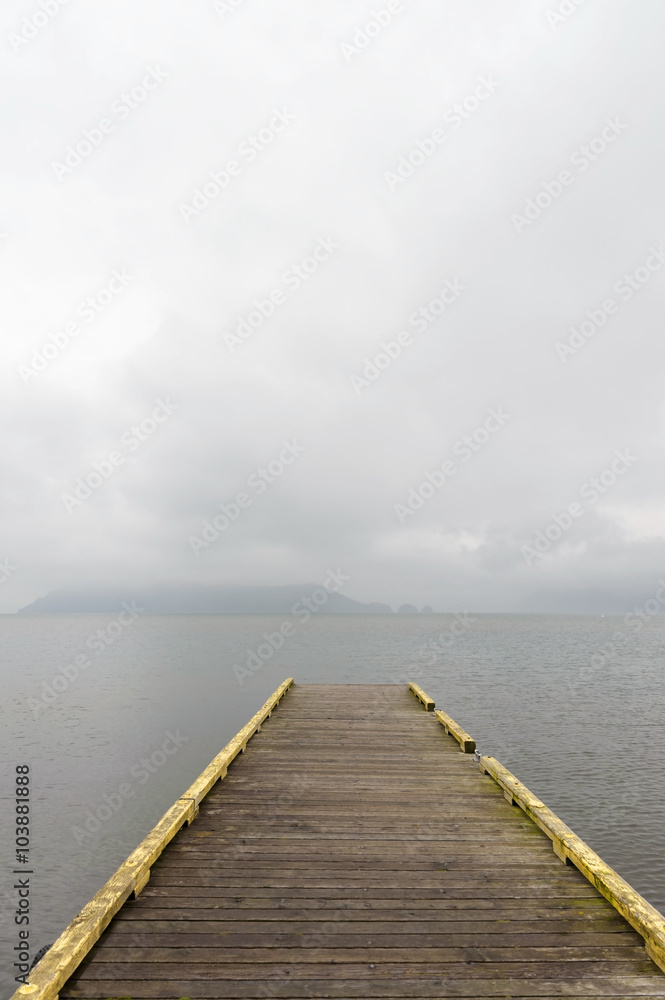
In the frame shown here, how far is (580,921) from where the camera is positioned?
4.65m

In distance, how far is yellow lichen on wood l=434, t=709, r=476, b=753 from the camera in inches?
394

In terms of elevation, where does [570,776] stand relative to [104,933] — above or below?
above

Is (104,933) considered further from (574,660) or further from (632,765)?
(574,660)

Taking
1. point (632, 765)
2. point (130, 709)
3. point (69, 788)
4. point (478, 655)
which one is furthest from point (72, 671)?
point (632, 765)

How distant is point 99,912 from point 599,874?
4.61 m

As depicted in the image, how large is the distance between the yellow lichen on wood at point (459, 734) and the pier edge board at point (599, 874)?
173 centimetres

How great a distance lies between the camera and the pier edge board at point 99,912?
3.71m

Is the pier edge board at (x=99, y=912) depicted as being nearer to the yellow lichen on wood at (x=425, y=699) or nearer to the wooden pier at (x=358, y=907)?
the wooden pier at (x=358, y=907)

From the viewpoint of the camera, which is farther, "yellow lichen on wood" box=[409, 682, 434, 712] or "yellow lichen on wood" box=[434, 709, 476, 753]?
"yellow lichen on wood" box=[409, 682, 434, 712]

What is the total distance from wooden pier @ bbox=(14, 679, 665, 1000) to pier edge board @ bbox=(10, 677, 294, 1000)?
0.02 meters

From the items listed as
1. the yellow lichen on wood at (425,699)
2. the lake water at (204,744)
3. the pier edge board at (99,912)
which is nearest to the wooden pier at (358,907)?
the pier edge board at (99,912)

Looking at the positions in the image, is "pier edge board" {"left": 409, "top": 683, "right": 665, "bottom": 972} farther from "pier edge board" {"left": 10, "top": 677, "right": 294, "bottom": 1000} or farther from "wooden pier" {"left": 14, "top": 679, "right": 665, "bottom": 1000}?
"pier edge board" {"left": 10, "top": 677, "right": 294, "bottom": 1000}

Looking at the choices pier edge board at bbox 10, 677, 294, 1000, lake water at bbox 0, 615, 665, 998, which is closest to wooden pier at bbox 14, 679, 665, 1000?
pier edge board at bbox 10, 677, 294, 1000

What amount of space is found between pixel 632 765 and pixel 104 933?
17980 millimetres
